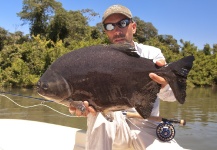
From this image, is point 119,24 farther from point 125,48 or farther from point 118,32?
point 125,48

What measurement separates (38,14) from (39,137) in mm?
36376

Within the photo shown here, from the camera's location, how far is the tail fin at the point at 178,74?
2.59 m

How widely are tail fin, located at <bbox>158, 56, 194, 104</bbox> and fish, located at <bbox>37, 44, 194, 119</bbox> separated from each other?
0.8 inches

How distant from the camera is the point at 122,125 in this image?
3529 millimetres

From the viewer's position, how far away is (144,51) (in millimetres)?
3830

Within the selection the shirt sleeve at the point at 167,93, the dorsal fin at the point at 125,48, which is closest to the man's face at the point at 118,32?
the shirt sleeve at the point at 167,93

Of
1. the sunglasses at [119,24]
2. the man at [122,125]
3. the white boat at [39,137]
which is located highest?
the sunglasses at [119,24]

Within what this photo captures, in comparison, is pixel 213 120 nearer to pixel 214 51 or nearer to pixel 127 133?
pixel 127 133

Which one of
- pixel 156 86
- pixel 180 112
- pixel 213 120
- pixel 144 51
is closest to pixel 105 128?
pixel 156 86

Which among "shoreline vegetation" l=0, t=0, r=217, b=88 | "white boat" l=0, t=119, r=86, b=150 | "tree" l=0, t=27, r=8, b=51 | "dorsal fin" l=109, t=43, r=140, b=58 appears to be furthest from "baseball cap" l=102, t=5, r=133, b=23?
"tree" l=0, t=27, r=8, b=51

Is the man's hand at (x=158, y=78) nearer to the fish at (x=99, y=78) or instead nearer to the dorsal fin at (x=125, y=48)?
the fish at (x=99, y=78)

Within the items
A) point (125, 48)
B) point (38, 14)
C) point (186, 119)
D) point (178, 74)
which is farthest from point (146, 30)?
point (125, 48)

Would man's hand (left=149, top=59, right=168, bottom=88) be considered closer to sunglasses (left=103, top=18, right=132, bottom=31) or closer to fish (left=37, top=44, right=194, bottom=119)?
fish (left=37, top=44, right=194, bottom=119)

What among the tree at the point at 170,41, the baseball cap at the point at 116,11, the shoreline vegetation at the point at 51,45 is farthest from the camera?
the tree at the point at 170,41
